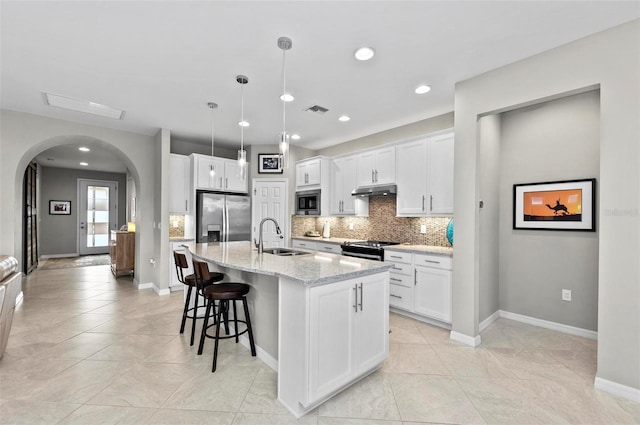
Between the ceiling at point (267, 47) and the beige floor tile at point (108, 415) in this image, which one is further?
the ceiling at point (267, 47)

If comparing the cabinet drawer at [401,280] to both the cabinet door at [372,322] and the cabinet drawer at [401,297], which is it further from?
the cabinet door at [372,322]

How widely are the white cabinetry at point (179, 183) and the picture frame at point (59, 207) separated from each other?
6350 mm

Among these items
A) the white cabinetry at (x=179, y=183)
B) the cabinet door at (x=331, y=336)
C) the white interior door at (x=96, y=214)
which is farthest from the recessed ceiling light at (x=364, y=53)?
the white interior door at (x=96, y=214)

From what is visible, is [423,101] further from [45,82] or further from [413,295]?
[45,82]

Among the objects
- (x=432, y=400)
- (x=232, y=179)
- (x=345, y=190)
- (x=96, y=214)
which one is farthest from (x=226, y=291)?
(x=96, y=214)

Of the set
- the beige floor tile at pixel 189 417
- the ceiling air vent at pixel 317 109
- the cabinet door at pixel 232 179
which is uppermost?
the ceiling air vent at pixel 317 109

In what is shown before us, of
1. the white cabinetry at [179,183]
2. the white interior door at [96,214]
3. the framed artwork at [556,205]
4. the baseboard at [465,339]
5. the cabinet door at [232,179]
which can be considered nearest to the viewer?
the baseboard at [465,339]

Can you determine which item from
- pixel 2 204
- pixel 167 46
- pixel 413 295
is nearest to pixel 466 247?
pixel 413 295

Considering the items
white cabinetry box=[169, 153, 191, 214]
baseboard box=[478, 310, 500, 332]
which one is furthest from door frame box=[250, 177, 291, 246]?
baseboard box=[478, 310, 500, 332]

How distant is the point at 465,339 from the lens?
2963 millimetres

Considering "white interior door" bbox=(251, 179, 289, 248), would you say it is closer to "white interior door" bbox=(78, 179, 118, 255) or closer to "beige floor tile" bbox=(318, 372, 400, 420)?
"beige floor tile" bbox=(318, 372, 400, 420)

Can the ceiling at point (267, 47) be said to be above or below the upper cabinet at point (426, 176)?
above

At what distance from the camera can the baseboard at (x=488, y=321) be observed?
332 centimetres

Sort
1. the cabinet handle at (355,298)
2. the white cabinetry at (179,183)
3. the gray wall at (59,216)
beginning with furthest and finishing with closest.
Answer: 1. the gray wall at (59,216)
2. the white cabinetry at (179,183)
3. the cabinet handle at (355,298)
